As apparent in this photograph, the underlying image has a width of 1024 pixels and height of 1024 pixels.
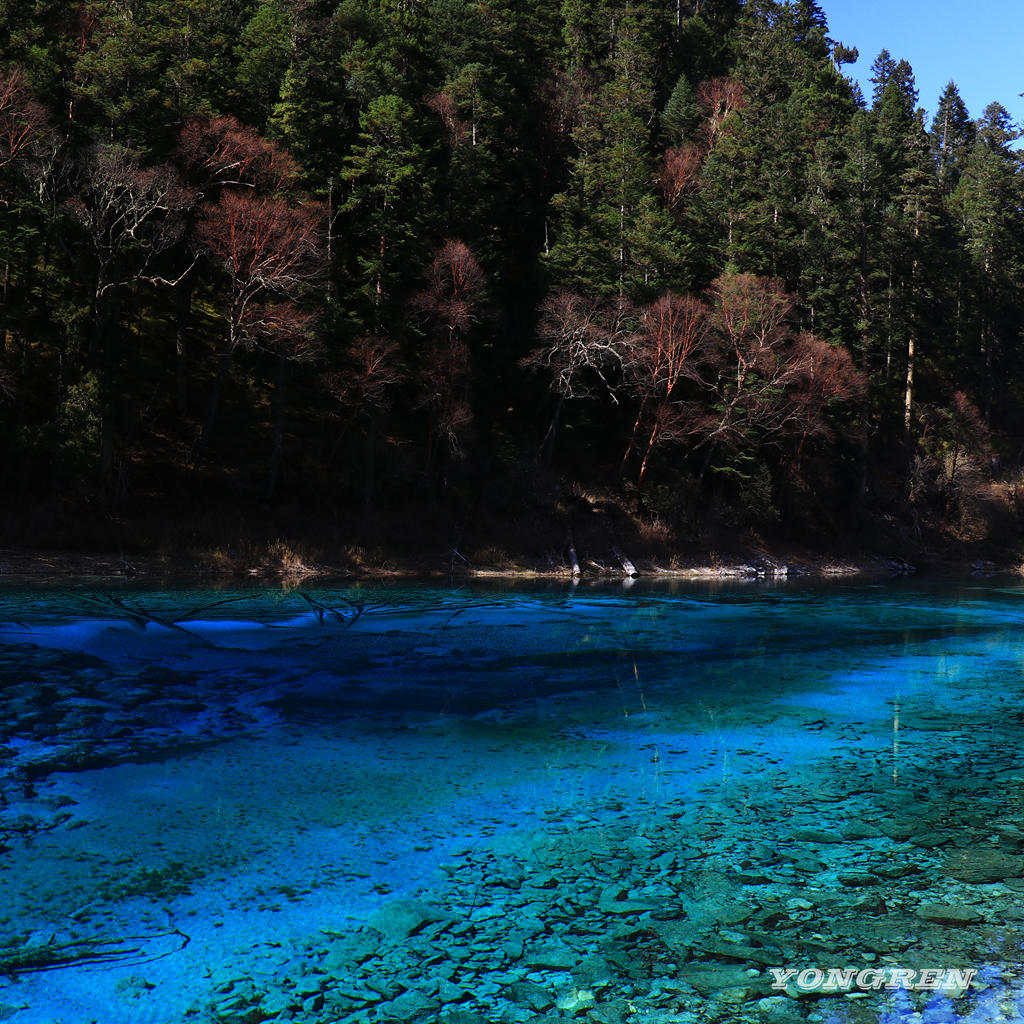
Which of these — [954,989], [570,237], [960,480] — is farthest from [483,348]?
[954,989]

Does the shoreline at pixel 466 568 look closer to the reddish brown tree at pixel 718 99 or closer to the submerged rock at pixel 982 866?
the submerged rock at pixel 982 866

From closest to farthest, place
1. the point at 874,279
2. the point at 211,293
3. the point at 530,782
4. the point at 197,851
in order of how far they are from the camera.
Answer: the point at 197,851 < the point at 530,782 < the point at 211,293 < the point at 874,279

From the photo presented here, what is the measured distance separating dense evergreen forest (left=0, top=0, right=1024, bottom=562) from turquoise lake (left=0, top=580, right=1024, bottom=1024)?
16.2m

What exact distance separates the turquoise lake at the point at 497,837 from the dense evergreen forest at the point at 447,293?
16215 millimetres

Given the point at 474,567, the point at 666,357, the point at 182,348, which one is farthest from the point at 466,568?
the point at 182,348

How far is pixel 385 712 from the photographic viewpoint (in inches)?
408

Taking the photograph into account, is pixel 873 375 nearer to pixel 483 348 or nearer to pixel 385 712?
pixel 483 348

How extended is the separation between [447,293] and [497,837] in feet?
93.3

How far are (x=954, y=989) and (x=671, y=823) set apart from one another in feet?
8.57

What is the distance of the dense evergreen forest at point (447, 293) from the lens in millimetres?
26891

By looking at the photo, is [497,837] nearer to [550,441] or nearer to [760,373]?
[550,441]

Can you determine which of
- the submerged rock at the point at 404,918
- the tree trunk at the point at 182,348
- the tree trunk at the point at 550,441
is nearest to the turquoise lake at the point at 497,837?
the submerged rock at the point at 404,918

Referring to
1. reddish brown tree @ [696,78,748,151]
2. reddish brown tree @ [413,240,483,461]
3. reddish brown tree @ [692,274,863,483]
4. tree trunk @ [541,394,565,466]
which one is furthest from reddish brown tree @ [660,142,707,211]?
reddish brown tree @ [413,240,483,461]

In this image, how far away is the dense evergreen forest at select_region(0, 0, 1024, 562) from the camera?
2689 cm
